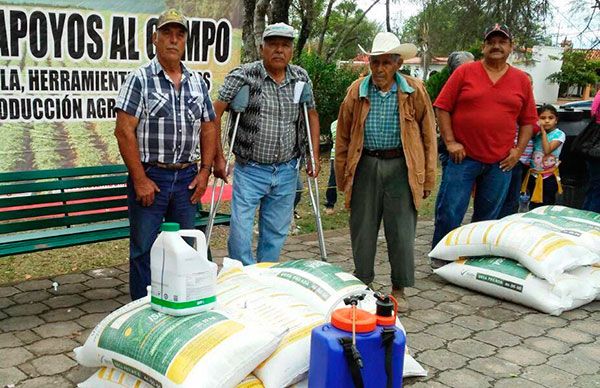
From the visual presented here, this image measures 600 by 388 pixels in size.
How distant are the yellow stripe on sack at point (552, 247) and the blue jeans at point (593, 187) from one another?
6.49 ft

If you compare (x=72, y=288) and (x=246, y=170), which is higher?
(x=246, y=170)

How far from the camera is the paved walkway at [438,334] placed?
377 cm

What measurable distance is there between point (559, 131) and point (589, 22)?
39.9ft

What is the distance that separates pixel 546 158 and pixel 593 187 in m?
0.56

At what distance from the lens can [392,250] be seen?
15.8ft

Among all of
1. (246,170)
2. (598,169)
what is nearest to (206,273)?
(246,170)

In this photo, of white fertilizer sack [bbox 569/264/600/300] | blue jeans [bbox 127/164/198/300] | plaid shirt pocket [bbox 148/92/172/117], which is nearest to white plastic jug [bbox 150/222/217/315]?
blue jeans [bbox 127/164/198/300]

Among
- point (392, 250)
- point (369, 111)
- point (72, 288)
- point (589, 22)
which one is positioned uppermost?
point (589, 22)

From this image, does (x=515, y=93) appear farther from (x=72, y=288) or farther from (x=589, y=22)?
(x=589, y=22)

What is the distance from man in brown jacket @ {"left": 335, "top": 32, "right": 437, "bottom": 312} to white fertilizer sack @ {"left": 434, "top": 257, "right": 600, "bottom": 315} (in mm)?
717

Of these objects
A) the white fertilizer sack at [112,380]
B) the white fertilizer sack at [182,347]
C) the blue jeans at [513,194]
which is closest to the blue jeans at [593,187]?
the blue jeans at [513,194]

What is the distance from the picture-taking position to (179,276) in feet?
10.4

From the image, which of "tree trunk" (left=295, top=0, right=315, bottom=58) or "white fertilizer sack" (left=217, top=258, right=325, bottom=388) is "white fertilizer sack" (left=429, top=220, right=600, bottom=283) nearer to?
"white fertilizer sack" (left=217, top=258, right=325, bottom=388)

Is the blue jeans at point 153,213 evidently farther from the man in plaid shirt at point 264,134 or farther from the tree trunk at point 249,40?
the tree trunk at point 249,40
